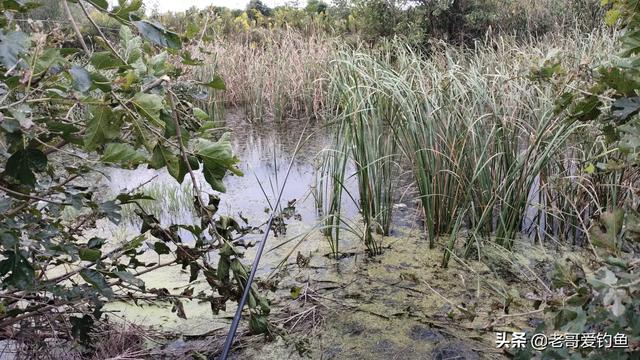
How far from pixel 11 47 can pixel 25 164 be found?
273 mm

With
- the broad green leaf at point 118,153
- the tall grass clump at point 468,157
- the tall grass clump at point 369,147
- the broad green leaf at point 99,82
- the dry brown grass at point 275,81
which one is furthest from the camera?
the dry brown grass at point 275,81

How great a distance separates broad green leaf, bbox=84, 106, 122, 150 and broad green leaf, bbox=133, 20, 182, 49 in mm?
131

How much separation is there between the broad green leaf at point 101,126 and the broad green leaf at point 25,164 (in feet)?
0.41

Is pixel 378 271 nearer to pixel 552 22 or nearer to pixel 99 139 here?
pixel 99 139

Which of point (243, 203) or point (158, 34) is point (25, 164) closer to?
point (158, 34)

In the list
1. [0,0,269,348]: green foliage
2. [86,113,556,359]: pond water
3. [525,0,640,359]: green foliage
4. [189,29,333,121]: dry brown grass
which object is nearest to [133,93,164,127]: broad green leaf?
[0,0,269,348]: green foliage

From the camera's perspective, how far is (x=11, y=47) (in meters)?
0.64

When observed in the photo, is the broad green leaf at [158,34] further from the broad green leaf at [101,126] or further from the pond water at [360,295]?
the pond water at [360,295]

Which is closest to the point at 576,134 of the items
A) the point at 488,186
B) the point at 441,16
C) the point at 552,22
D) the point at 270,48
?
the point at 488,186

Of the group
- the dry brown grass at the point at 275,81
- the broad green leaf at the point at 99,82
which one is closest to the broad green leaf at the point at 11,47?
the broad green leaf at the point at 99,82

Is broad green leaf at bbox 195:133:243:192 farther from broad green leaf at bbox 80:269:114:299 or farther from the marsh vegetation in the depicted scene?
broad green leaf at bbox 80:269:114:299

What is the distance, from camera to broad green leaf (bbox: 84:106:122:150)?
781mm

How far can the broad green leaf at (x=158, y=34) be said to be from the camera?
30.6 inches

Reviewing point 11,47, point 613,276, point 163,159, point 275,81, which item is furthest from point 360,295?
point 275,81
